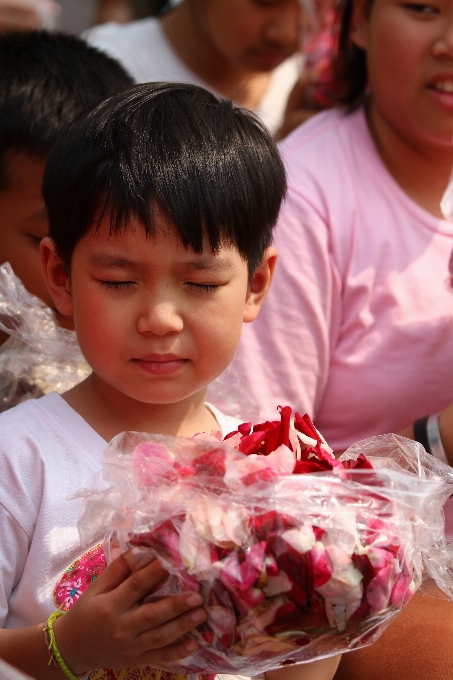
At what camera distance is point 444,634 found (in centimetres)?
153

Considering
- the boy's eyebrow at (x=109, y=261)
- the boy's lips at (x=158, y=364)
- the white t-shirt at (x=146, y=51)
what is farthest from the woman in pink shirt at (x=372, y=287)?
the white t-shirt at (x=146, y=51)

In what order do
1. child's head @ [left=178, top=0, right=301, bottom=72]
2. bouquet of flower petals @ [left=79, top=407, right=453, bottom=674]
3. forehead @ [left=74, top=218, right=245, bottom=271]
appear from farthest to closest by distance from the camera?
1. child's head @ [left=178, top=0, right=301, bottom=72]
2. forehead @ [left=74, top=218, right=245, bottom=271]
3. bouquet of flower petals @ [left=79, top=407, right=453, bottom=674]

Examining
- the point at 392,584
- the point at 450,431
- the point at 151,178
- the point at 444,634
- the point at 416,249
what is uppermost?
the point at 151,178

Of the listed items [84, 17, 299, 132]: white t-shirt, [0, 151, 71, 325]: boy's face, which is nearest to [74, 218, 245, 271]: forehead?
[0, 151, 71, 325]: boy's face

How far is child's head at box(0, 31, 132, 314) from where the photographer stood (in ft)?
5.85

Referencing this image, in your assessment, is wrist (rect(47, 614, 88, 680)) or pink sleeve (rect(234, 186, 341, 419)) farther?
pink sleeve (rect(234, 186, 341, 419))

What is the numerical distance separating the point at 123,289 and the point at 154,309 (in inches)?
2.5

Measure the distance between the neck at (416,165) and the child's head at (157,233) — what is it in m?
0.72

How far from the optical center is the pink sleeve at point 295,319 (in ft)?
6.24

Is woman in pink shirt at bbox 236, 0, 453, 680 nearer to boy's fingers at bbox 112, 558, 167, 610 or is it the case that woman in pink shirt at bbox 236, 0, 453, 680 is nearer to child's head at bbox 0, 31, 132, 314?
child's head at bbox 0, 31, 132, 314

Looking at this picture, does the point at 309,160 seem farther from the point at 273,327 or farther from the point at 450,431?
the point at 450,431

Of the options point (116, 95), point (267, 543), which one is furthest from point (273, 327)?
point (267, 543)

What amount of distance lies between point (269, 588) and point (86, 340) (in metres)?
0.51

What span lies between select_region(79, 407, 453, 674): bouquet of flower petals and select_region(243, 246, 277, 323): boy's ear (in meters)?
0.39
